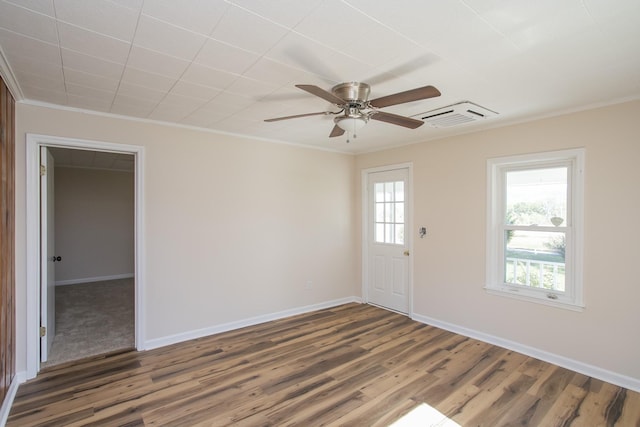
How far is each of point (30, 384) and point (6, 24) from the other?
113 inches

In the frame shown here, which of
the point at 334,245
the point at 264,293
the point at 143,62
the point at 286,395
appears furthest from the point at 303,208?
the point at 143,62

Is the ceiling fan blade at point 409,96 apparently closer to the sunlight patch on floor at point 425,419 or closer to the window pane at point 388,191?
the sunlight patch on floor at point 425,419

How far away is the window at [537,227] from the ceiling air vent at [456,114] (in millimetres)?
674

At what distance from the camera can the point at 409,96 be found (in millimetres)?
2035

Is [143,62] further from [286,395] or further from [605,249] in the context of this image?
[605,249]

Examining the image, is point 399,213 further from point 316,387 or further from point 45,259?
point 45,259

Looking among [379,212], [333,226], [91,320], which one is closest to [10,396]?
[91,320]

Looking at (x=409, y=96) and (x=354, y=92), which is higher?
(x=354, y=92)

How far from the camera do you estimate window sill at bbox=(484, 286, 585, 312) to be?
A: 306cm

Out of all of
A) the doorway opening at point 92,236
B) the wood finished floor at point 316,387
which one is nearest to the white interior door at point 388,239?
the wood finished floor at point 316,387

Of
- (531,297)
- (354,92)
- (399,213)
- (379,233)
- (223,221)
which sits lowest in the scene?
(531,297)

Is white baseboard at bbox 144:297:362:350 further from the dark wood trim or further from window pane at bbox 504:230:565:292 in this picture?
window pane at bbox 504:230:565:292

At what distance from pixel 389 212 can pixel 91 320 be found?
4.56 m

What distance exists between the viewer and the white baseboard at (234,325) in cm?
355
